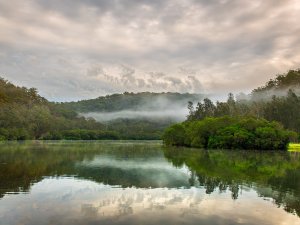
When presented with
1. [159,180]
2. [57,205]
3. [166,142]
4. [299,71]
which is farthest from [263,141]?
[299,71]

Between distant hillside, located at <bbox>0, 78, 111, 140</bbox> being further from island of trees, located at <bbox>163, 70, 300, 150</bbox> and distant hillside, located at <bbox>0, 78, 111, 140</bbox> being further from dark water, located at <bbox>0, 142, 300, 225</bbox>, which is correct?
dark water, located at <bbox>0, 142, 300, 225</bbox>

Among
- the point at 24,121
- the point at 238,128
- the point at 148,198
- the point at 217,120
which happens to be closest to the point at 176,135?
the point at 217,120

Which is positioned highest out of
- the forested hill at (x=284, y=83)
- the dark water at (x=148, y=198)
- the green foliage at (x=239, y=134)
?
the forested hill at (x=284, y=83)

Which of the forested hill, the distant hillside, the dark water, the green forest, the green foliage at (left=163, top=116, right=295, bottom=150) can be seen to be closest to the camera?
the dark water

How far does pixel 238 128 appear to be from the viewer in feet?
299

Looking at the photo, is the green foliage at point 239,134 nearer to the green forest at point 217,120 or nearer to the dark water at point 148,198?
the green forest at point 217,120

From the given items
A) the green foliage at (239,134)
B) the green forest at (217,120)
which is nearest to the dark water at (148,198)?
the green foliage at (239,134)

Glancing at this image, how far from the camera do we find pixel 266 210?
64.2 ft

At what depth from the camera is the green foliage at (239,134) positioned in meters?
87.3

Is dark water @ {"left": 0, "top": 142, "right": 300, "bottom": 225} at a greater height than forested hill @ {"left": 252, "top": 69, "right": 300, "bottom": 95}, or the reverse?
forested hill @ {"left": 252, "top": 69, "right": 300, "bottom": 95}

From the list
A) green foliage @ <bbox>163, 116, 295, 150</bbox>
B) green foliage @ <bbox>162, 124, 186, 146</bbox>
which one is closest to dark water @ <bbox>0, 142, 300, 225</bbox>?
green foliage @ <bbox>163, 116, 295, 150</bbox>

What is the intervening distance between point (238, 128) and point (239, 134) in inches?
153

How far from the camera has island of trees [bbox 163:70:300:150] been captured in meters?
87.9

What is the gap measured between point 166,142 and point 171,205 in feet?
316
